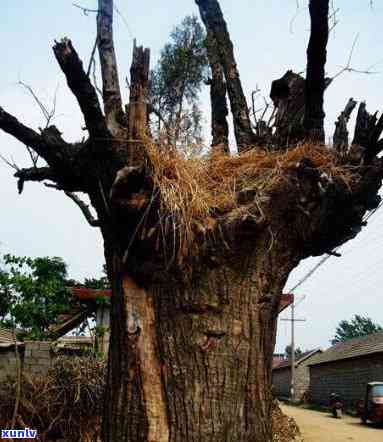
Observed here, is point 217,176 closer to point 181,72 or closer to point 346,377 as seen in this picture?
point 181,72

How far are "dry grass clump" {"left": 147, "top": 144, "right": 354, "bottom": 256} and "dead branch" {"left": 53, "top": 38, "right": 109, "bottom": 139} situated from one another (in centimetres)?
36

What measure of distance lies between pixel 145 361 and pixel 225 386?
1.51 ft

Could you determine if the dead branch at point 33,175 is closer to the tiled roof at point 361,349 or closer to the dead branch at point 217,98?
the dead branch at point 217,98

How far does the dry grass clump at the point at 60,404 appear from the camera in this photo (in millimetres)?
7273

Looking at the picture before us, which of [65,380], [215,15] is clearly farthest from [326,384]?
[215,15]

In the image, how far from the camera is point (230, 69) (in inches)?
191

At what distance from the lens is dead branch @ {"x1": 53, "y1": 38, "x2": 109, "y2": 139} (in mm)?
2668

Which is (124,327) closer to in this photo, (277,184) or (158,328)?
(158,328)

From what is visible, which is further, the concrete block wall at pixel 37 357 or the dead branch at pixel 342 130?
the concrete block wall at pixel 37 357

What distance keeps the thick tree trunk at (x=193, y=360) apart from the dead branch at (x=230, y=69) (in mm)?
1531

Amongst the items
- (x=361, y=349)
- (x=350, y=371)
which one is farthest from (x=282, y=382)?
(x=361, y=349)

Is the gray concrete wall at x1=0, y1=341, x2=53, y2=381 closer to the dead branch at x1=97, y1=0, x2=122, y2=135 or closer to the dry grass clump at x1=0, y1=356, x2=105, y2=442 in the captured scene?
the dry grass clump at x1=0, y1=356, x2=105, y2=442

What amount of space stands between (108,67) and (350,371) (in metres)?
24.7

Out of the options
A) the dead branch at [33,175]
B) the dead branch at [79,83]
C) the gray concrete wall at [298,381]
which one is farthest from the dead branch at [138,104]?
the gray concrete wall at [298,381]
